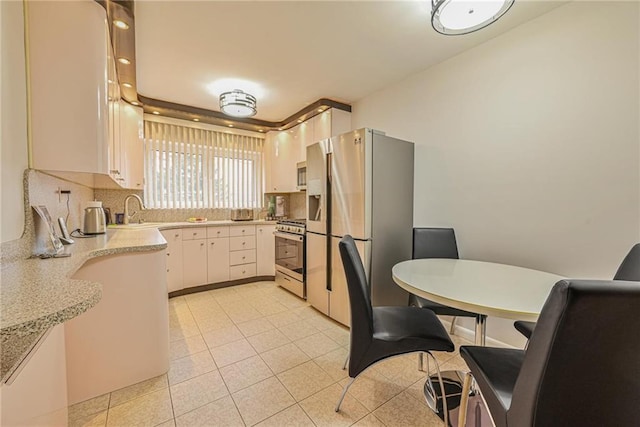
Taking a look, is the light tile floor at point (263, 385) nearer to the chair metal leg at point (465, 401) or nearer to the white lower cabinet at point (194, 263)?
the chair metal leg at point (465, 401)

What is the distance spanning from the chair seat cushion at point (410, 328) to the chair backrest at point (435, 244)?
26.0 inches

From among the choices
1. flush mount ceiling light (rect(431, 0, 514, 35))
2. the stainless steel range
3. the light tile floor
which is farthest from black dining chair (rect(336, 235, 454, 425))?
the stainless steel range

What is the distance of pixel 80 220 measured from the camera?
2531mm

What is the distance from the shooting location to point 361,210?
93.5 inches

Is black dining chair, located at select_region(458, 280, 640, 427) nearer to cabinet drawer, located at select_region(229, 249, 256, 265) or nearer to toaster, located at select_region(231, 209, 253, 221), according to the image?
cabinet drawer, located at select_region(229, 249, 256, 265)

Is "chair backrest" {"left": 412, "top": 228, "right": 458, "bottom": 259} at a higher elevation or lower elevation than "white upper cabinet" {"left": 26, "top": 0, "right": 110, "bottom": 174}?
lower

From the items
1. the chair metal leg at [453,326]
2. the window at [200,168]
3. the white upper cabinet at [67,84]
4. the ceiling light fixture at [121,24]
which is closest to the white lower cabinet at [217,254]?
the window at [200,168]

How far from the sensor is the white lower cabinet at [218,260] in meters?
3.66

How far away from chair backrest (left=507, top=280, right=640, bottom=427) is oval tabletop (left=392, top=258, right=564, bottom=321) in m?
0.31

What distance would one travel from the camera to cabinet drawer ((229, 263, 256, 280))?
384 centimetres

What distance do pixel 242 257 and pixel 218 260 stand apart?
34 centimetres

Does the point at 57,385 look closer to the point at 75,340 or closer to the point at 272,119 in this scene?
the point at 75,340

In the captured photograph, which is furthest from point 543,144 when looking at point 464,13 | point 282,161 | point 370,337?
point 282,161

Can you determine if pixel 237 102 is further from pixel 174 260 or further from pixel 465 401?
pixel 465 401
